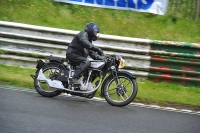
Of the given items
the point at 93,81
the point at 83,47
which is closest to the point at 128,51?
the point at 93,81

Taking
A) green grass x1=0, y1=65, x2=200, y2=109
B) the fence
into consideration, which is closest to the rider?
green grass x1=0, y1=65, x2=200, y2=109

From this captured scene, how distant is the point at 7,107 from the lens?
8234 mm

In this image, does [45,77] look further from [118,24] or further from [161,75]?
[118,24]

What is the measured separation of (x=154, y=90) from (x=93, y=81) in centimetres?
193

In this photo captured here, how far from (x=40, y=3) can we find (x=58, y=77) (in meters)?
5.54

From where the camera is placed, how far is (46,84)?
396 inches

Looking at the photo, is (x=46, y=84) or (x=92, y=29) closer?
(x=92, y=29)

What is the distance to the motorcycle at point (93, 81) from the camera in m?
9.58

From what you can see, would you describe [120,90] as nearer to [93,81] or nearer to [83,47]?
[93,81]

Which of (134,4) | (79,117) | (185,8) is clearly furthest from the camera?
(185,8)

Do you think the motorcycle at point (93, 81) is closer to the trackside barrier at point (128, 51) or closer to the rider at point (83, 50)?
the rider at point (83, 50)

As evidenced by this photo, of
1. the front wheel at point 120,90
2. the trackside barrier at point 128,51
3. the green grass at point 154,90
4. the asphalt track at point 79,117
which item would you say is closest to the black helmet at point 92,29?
the front wheel at point 120,90

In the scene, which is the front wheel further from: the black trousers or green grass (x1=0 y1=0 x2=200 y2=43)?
green grass (x1=0 y1=0 x2=200 y2=43)

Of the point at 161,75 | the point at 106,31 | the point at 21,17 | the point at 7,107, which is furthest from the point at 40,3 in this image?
the point at 7,107
